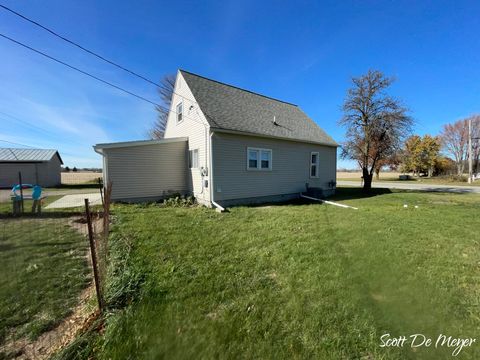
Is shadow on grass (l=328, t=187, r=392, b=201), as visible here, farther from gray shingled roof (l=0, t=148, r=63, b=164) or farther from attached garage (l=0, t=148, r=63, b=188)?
gray shingled roof (l=0, t=148, r=63, b=164)

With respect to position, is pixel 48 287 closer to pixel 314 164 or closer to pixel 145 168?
pixel 145 168

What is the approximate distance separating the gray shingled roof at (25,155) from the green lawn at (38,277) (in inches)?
865

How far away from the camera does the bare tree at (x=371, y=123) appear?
16.2 m

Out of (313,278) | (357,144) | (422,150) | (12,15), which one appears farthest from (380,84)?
(422,150)

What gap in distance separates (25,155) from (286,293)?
30.2 m

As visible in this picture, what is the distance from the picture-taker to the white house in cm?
983

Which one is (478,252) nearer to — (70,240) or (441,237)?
(441,237)

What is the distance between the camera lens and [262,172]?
11102 millimetres

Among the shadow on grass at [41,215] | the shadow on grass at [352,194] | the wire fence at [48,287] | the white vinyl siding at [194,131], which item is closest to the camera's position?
the wire fence at [48,287]

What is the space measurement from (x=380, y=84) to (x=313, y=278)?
17.8 m

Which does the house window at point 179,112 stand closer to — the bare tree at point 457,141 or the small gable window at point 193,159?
the small gable window at point 193,159

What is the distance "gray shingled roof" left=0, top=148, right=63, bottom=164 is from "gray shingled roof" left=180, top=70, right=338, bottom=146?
2060cm

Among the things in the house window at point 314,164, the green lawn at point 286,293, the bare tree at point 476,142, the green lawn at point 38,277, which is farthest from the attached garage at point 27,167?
the bare tree at point 476,142

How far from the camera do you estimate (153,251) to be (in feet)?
14.7
